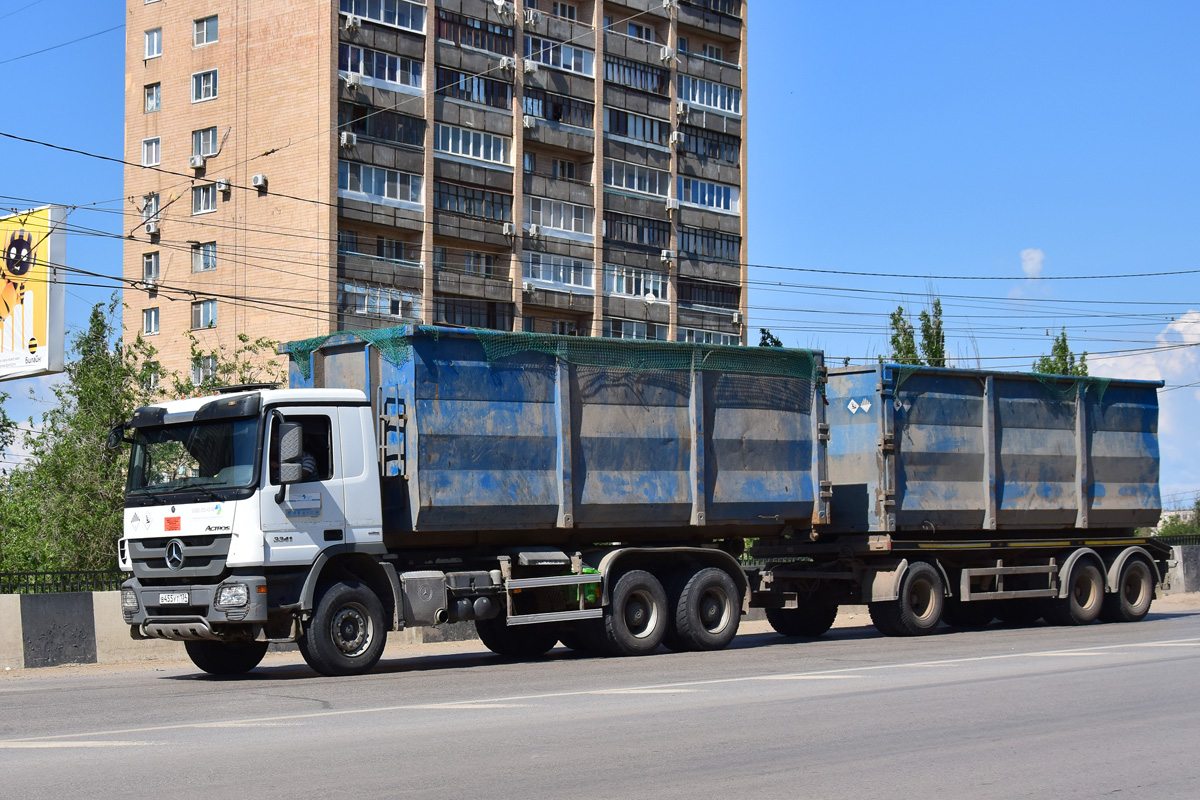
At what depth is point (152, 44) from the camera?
193 feet

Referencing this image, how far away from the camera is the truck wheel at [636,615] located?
15.6 meters

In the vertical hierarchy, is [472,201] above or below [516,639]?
above

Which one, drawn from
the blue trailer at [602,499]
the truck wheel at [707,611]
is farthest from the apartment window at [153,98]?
the truck wheel at [707,611]

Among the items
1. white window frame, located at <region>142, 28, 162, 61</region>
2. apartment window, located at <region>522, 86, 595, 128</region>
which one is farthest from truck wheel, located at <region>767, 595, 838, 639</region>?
white window frame, located at <region>142, 28, 162, 61</region>

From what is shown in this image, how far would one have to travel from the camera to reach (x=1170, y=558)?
22547 mm

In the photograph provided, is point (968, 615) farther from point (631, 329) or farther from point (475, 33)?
point (631, 329)

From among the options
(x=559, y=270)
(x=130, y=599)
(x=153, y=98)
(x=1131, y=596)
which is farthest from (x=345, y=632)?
(x=153, y=98)

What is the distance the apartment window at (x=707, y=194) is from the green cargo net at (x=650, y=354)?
47769mm

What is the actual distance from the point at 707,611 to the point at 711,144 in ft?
170

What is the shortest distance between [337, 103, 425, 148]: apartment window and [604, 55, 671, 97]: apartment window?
11313 millimetres

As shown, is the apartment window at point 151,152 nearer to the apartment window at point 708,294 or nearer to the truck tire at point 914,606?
the apartment window at point 708,294

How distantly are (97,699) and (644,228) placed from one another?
52227mm

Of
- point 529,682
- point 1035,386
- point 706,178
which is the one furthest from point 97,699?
point 706,178

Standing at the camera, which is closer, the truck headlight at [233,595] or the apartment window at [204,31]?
the truck headlight at [233,595]
